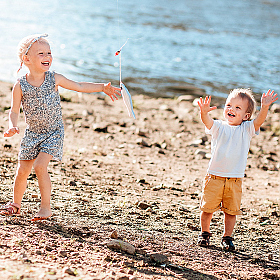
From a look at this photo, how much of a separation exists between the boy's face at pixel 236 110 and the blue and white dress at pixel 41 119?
64.4 inches

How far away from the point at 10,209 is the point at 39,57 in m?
1.39

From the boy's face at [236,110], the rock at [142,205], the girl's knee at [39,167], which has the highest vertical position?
the boy's face at [236,110]

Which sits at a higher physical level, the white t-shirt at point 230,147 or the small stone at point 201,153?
the white t-shirt at point 230,147

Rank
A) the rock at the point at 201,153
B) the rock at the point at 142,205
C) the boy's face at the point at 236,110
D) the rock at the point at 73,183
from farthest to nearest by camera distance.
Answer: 1. the rock at the point at 201,153
2. the rock at the point at 73,183
3. the rock at the point at 142,205
4. the boy's face at the point at 236,110

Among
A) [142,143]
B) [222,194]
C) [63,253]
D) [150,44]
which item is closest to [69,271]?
[63,253]

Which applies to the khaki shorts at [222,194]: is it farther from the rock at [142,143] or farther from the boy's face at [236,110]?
the rock at [142,143]

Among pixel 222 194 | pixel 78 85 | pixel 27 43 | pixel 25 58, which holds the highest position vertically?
pixel 27 43

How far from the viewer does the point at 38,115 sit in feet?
13.5

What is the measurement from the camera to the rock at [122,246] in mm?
3842

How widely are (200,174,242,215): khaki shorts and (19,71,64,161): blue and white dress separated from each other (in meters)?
1.48

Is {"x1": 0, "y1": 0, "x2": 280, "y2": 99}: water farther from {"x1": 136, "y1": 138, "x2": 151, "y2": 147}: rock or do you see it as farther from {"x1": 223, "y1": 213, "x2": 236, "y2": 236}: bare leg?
{"x1": 223, "y1": 213, "x2": 236, "y2": 236}: bare leg

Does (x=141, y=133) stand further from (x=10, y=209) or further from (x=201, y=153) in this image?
(x=10, y=209)


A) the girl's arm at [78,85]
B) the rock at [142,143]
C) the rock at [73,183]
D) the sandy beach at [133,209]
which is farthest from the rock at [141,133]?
the girl's arm at [78,85]

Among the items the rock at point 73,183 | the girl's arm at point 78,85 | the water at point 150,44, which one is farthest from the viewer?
the water at point 150,44
